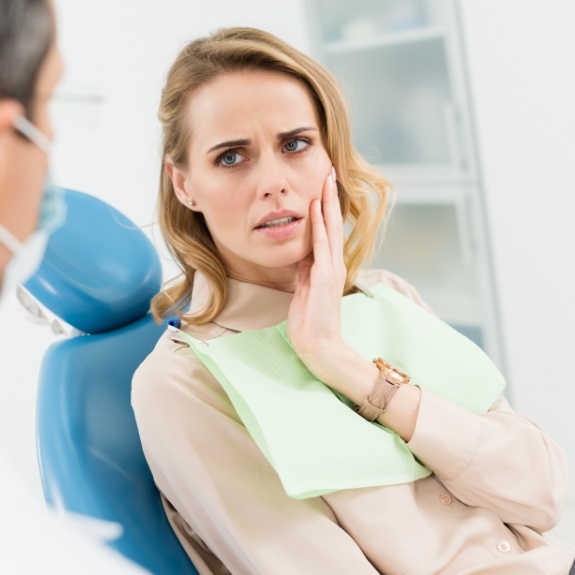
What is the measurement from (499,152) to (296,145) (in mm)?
1232

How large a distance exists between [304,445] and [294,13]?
2.16 m

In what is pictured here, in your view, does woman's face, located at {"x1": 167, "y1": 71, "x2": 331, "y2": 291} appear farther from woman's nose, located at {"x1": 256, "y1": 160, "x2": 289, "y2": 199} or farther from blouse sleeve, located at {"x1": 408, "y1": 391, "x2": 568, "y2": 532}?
blouse sleeve, located at {"x1": 408, "y1": 391, "x2": 568, "y2": 532}

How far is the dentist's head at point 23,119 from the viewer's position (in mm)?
480

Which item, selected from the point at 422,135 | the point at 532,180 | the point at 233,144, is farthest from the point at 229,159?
the point at 422,135

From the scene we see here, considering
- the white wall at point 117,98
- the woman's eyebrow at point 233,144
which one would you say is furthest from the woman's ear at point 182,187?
the white wall at point 117,98

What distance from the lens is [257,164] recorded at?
1258 mm

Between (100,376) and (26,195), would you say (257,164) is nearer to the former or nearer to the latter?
(100,376)

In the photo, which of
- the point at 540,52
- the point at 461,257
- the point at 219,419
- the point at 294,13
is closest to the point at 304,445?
the point at 219,419

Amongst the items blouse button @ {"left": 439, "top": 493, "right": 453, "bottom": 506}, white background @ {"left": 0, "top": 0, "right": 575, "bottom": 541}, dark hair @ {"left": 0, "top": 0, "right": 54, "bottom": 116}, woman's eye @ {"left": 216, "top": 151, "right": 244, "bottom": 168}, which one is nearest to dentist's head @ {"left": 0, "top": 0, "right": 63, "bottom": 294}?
dark hair @ {"left": 0, "top": 0, "right": 54, "bottom": 116}

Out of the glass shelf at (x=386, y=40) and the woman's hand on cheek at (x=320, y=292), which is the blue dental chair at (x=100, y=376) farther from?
the glass shelf at (x=386, y=40)

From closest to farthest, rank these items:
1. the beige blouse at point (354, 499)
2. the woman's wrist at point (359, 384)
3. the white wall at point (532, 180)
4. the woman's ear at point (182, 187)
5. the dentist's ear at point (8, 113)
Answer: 1. the dentist's ear at point (8, 113)
2. the beige blouse at point (354, 499)
3. the woman's wrist at point (359, 384)
4. the woman's ear at point (182, 187)
5. the white wall at point (532, 180)

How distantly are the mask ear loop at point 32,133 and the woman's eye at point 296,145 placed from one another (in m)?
0.80

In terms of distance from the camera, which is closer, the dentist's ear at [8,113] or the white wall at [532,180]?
the dentist's ear at [8,113]

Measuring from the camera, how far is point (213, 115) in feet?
4.14
